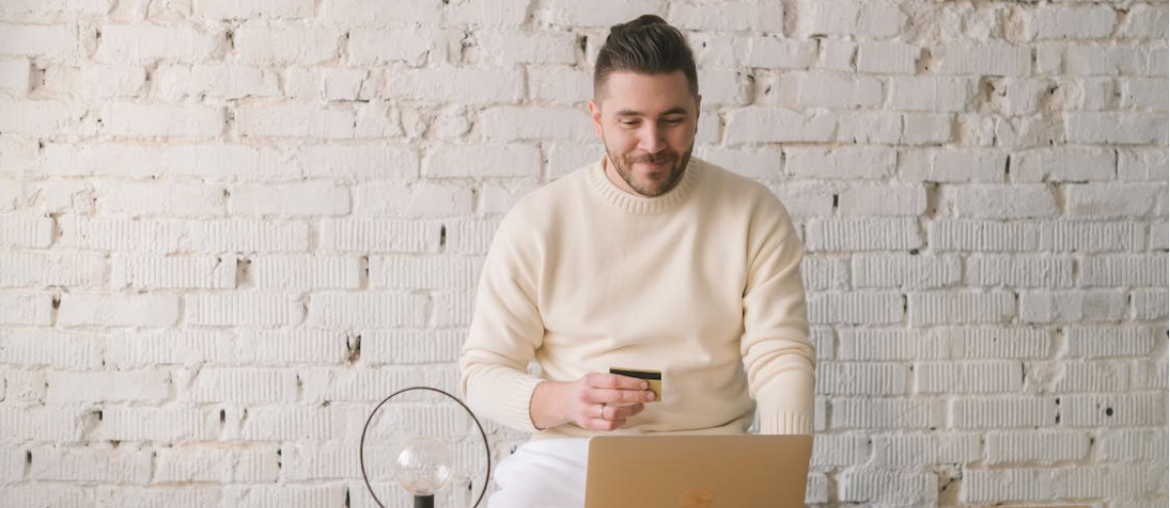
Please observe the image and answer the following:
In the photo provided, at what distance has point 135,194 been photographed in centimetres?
229

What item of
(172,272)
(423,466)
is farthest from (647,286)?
(172,272)

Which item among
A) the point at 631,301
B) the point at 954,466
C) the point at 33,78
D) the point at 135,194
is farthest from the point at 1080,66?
the point at 33,78

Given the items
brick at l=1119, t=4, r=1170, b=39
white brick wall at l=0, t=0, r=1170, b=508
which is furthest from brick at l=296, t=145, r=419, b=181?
brick at l=1119, t=4, r=1170, b=39

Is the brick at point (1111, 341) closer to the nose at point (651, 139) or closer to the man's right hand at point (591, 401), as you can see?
the nose at point (651, 139)

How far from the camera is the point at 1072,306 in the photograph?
8.07 ft

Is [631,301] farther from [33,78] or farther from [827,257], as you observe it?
[33,78]

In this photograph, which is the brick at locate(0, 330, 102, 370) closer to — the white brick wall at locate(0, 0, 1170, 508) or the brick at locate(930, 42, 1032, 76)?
the white brick wall at locate(0, 0, 1170, 508)

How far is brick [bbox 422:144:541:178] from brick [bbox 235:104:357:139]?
0.61 feet

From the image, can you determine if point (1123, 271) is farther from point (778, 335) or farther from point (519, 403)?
point (519, 403)

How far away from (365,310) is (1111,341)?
168 cm

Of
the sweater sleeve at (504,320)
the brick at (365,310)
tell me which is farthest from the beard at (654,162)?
the brick at (365,310)

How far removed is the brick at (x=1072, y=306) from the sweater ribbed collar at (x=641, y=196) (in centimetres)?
96

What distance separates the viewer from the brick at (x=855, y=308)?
239cm

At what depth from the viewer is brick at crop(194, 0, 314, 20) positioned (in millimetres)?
2297
